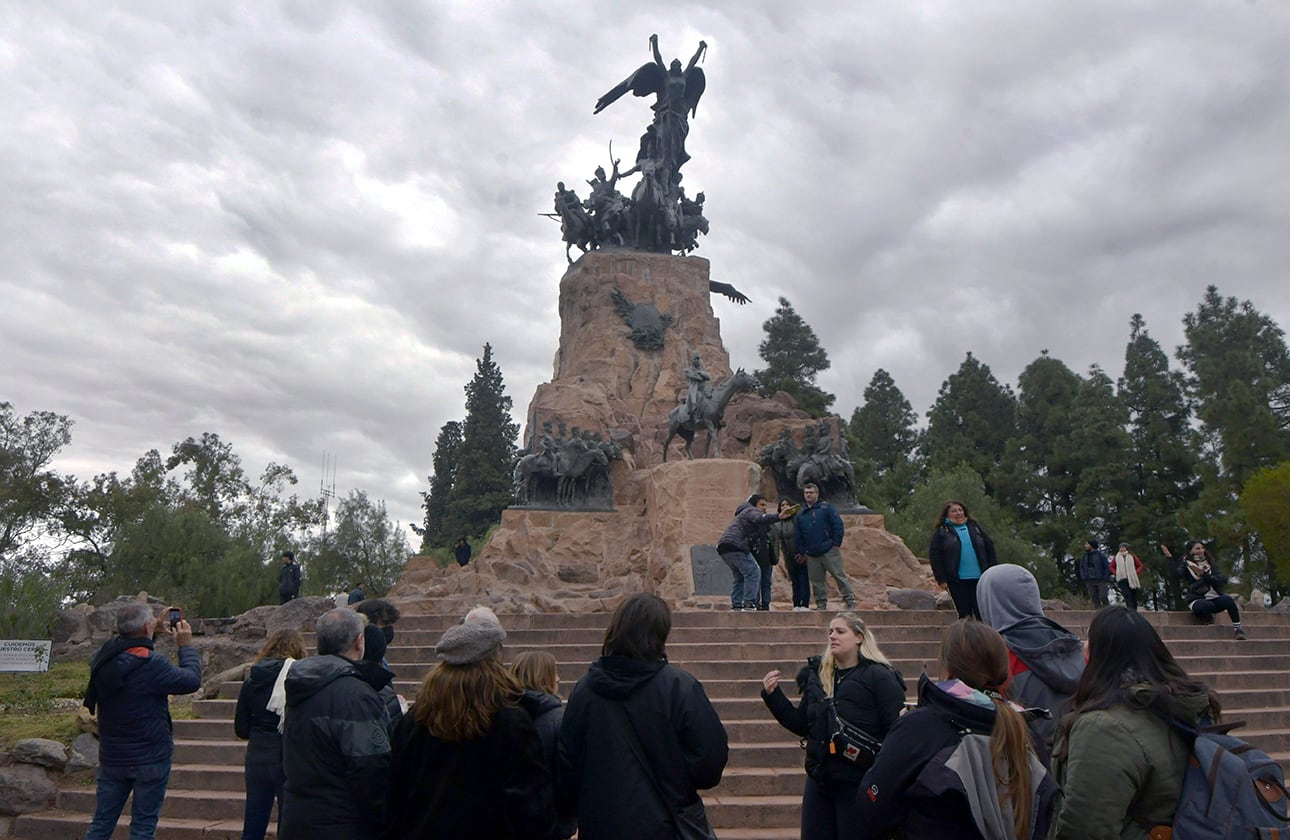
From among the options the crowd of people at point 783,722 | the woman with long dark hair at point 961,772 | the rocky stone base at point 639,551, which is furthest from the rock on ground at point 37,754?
the rocky stone base at point 639,551

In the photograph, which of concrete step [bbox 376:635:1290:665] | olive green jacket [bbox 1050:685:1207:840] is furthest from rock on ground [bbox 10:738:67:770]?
olive green jacket [bbox 1050:685:1207:840]

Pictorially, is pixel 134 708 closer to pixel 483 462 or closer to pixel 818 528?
pixel 818 528

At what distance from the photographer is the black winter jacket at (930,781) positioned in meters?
2.91

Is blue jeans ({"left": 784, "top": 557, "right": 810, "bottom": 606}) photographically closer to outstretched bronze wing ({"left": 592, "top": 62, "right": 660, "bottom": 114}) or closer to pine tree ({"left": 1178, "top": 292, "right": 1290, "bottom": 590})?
outstretched bronze wing ({"left": 592, "top": 62, "right": 660, "bottom": 114})

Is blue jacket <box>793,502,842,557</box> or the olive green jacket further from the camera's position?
blue jacket <box>793,502,842,557</box>

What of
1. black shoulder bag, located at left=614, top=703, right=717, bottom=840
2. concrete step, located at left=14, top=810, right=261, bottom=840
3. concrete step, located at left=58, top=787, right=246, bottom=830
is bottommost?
concrete step, located at left=14, top=810, right=261, bottom=840

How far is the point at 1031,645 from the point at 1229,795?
3.56ft

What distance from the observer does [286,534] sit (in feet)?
153

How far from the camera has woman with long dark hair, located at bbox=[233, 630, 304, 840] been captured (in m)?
5.34

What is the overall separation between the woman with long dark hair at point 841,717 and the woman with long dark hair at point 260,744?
294cm

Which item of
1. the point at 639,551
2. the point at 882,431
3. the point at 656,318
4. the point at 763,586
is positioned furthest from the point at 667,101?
the point at 882,431

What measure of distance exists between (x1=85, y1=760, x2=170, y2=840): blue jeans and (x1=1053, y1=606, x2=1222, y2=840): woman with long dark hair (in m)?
4.88

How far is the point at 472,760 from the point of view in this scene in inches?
134

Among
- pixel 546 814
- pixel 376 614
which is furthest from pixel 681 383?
pixel 546 814
